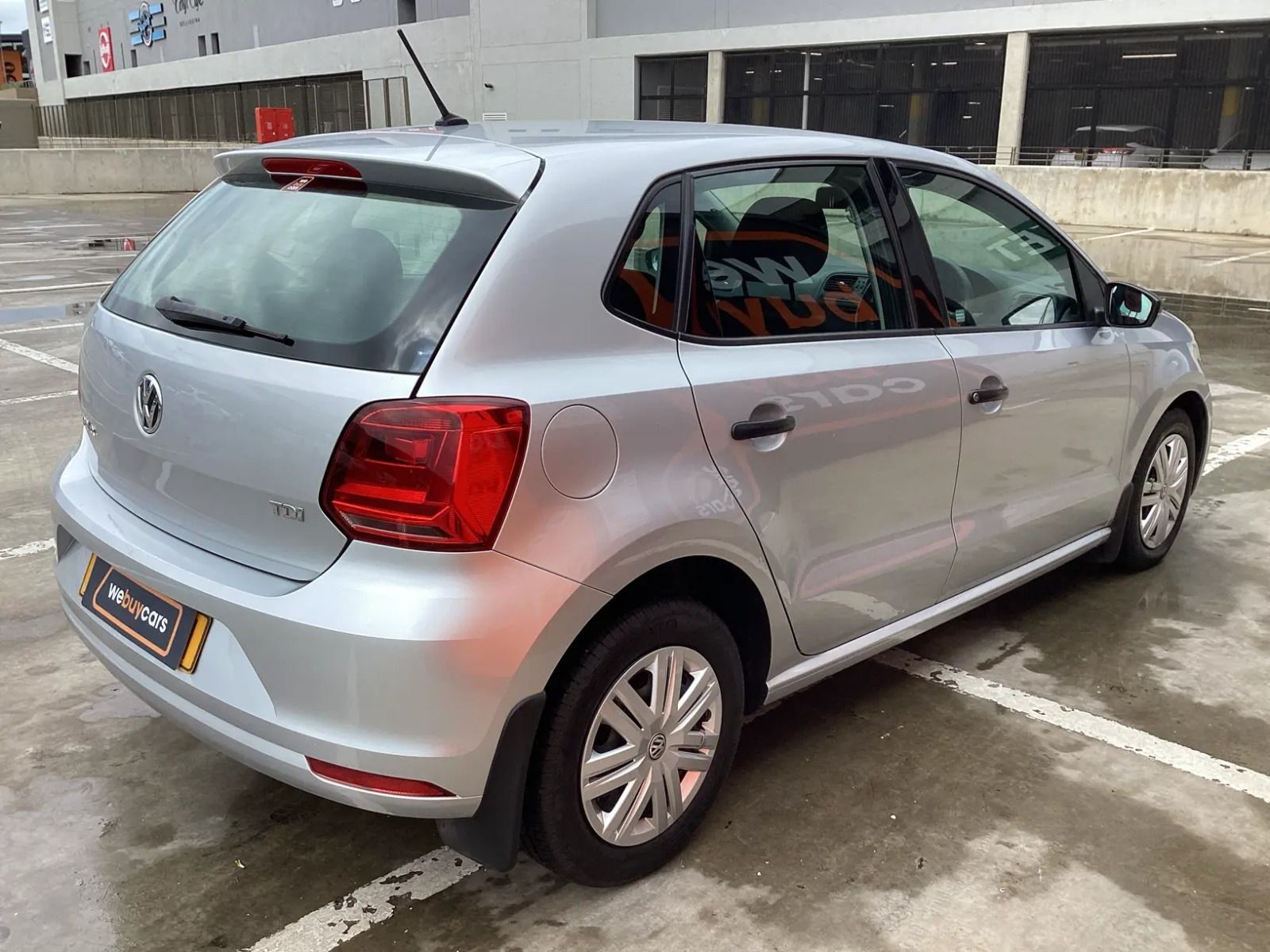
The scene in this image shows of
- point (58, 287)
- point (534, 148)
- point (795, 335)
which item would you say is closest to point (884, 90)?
point (58, 287)

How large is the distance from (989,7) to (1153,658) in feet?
80.8

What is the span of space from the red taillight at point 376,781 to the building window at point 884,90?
26.7 metres

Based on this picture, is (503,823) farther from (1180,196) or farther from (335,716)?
(1180,196)

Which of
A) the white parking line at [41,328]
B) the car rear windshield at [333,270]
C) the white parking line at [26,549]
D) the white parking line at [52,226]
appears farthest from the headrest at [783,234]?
the white parking line at [52,226]

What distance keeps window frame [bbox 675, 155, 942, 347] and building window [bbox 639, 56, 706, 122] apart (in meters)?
28.6

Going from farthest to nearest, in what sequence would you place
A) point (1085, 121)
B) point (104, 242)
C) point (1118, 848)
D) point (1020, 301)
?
point (1085, 121) → point (104, 242) → point (1020, 301) → point (1118, 848)

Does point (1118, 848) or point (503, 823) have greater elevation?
point (503, 823)

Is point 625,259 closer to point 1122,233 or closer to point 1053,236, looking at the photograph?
point 1053,236

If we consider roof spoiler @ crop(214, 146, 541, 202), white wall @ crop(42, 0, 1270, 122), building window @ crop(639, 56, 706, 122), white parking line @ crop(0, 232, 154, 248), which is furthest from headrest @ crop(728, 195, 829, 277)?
building window @ crop(639, 56, 706, 122)

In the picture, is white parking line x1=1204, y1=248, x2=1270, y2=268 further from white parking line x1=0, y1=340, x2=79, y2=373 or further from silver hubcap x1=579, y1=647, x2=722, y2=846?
silver hubcap x1=579, y1=647, x2=722, y2=846

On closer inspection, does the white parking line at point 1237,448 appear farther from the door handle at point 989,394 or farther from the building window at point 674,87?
the building window at point 674,87

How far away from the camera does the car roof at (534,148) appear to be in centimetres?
243

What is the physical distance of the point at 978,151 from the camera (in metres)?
26.4

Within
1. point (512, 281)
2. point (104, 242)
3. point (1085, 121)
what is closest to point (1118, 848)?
point (512, 281)
